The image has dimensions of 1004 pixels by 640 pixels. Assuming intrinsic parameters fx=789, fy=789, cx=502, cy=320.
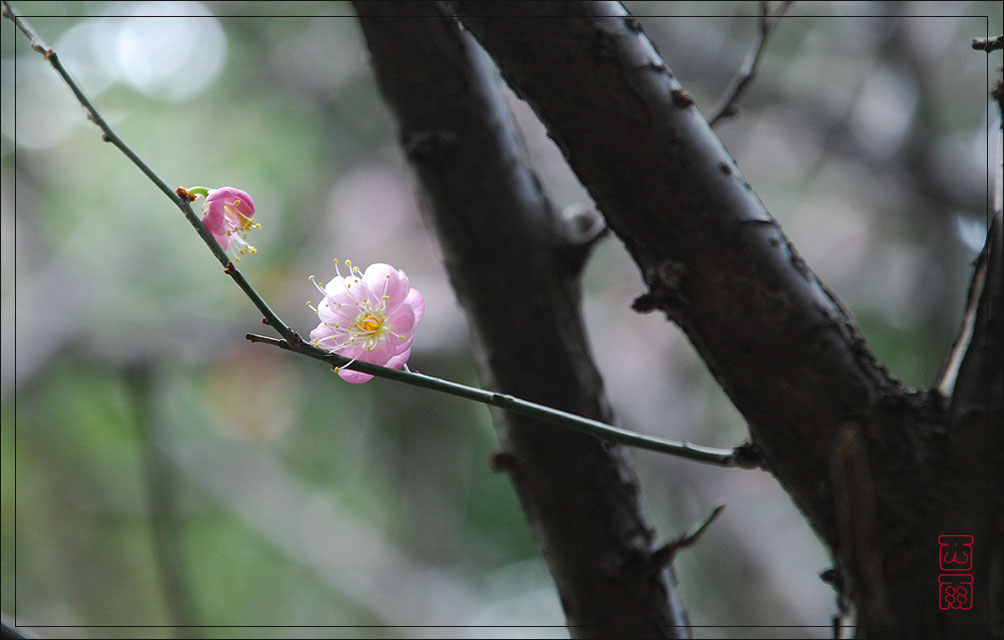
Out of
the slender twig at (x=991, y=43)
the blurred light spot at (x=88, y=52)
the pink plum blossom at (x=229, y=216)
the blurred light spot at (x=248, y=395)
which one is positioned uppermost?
the blurred light spot at (x=88, y=52)

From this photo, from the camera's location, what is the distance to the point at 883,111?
1753 millimetres

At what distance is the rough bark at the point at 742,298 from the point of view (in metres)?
0.40

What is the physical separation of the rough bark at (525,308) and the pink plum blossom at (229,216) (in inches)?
8.2

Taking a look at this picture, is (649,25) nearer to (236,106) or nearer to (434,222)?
(434,222)

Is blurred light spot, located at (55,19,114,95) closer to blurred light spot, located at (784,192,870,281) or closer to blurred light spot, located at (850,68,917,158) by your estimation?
blurred light spot, located at (850,68,917,158)

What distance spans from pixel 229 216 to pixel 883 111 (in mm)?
1711

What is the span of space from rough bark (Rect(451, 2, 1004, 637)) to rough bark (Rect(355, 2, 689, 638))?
0.16 m

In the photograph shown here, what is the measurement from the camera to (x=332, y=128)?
97.7 inches

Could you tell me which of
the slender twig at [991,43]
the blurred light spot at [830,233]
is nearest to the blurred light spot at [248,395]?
the blurred light spot at [830,233]

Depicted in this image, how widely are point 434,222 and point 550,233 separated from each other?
0.30 ft

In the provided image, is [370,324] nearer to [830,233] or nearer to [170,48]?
[170,48]

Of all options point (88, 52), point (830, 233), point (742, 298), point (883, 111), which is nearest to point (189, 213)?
point (742, 298)

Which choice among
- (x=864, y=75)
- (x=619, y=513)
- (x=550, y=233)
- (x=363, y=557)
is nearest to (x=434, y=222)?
(x=550, y=233)

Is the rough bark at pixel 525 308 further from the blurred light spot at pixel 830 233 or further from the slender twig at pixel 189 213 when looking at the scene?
the blurred light spot at pixel 830 233
